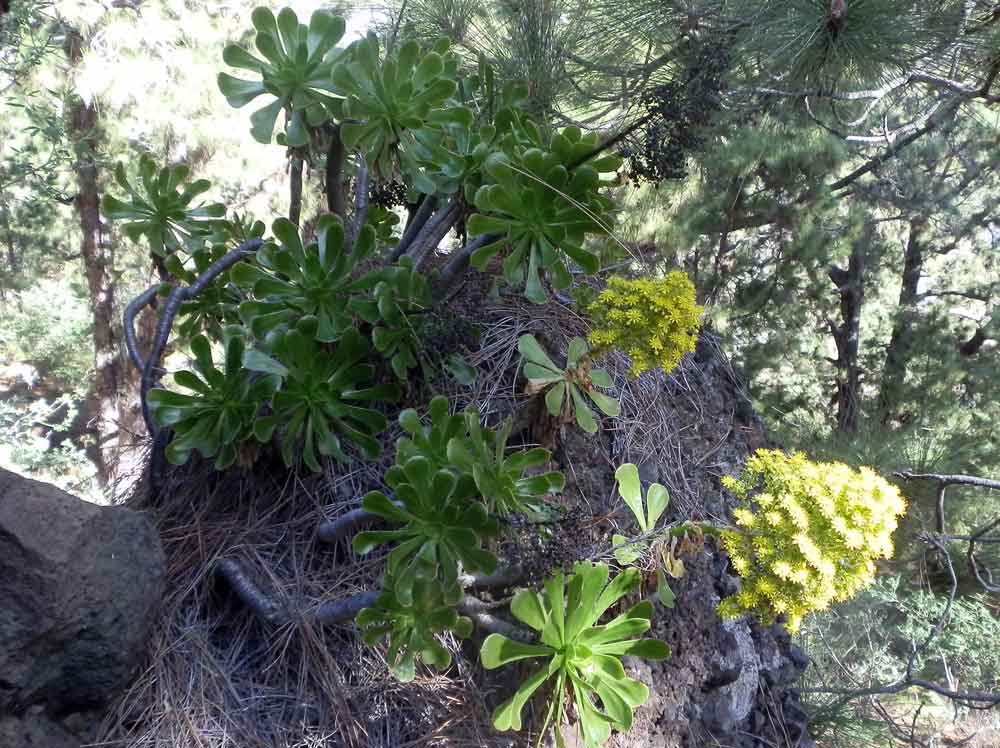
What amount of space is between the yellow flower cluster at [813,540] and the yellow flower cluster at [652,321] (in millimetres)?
223

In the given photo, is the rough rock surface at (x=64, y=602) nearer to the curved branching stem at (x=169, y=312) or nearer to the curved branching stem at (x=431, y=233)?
the curved branching stem at (x=169, y=312)

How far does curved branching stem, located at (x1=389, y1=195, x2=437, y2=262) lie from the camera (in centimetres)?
136

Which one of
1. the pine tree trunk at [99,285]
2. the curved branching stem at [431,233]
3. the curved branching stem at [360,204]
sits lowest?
the curved branching stem at [431,233]

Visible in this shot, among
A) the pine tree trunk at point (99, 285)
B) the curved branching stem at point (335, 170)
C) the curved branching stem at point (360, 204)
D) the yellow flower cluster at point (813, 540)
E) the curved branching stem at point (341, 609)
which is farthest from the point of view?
the pine tree trunk at point (99, 285)

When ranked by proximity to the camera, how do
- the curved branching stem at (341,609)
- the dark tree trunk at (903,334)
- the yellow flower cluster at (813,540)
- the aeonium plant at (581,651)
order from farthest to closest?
1. the dark tree trunk at (903,334)
2. the curved branching stem at (341,609)
3. the aeonium plant at (581,651)
4. the yellow flower cluster at (813,540)

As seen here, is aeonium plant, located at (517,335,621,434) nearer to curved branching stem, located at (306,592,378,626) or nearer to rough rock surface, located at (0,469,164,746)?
curved branching stem, located at (306,592,378,626)

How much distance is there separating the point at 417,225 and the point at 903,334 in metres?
3.90

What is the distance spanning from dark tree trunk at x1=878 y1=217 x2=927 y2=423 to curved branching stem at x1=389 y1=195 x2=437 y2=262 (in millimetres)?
3292

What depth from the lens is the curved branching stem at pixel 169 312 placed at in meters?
1.32

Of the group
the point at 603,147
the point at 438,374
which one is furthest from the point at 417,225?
the point at 603,147

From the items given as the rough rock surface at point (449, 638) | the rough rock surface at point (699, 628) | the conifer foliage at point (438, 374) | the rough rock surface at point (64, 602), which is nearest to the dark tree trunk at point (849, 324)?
the rough rock surface at point (699, 628)

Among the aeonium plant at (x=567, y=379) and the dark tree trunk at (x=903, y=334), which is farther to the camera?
the dark tree trunk at (x=903, y=334)

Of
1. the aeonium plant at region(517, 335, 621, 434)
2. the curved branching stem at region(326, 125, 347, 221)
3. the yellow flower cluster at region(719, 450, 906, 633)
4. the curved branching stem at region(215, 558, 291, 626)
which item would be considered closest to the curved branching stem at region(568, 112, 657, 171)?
the aeonium plant at region(517, 335, 621, 434)

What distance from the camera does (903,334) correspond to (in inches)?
171
